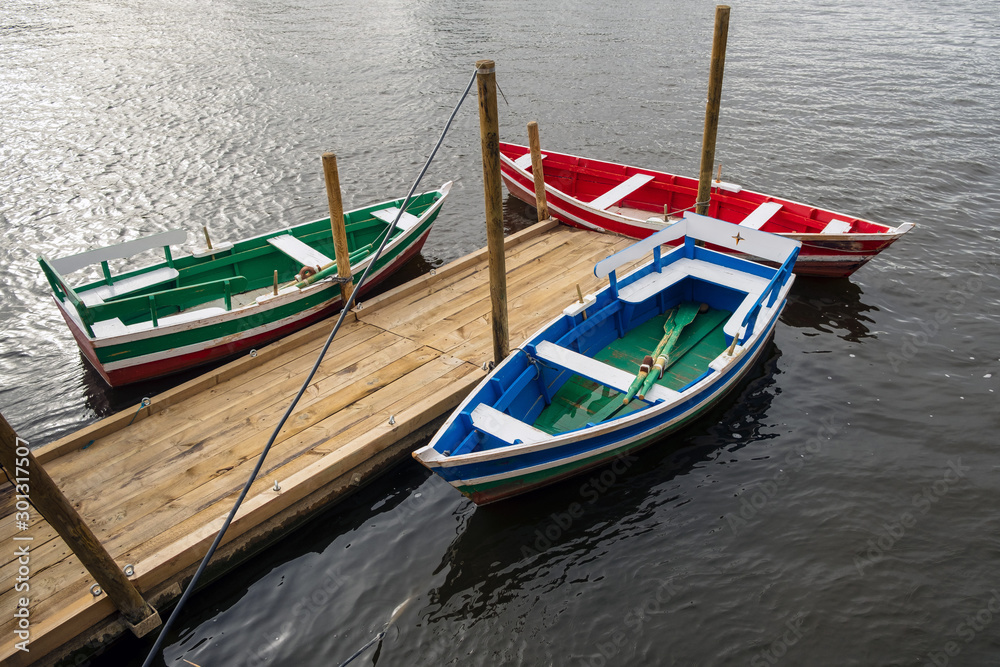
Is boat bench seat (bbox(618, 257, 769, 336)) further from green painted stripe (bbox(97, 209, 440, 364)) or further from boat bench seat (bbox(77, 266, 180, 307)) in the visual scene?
boat bench seat (bbox(77, 266, 180, 307))

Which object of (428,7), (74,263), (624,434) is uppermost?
(428,7)

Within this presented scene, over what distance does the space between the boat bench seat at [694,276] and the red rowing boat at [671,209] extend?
5.59ft

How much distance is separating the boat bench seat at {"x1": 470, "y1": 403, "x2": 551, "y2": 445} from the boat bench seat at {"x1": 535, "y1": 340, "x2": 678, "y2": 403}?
52.0 inches

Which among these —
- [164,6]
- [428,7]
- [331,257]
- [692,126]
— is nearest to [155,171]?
[331,257]

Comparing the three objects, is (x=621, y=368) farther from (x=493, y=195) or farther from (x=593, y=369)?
(x=493, y=195)

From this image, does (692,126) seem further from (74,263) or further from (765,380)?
(74,263)

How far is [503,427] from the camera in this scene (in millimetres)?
8688

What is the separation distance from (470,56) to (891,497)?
29057 mm

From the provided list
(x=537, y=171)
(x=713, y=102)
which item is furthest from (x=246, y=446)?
(x=713, y=102)

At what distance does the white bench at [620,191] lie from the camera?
1552 centimetres

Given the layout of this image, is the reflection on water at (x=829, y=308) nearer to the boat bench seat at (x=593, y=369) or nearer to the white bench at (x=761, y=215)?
the white bench at (x=761, y=215)

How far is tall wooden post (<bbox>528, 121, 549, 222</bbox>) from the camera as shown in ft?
48.0

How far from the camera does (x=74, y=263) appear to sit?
458 inches

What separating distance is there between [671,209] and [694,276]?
538 cm
